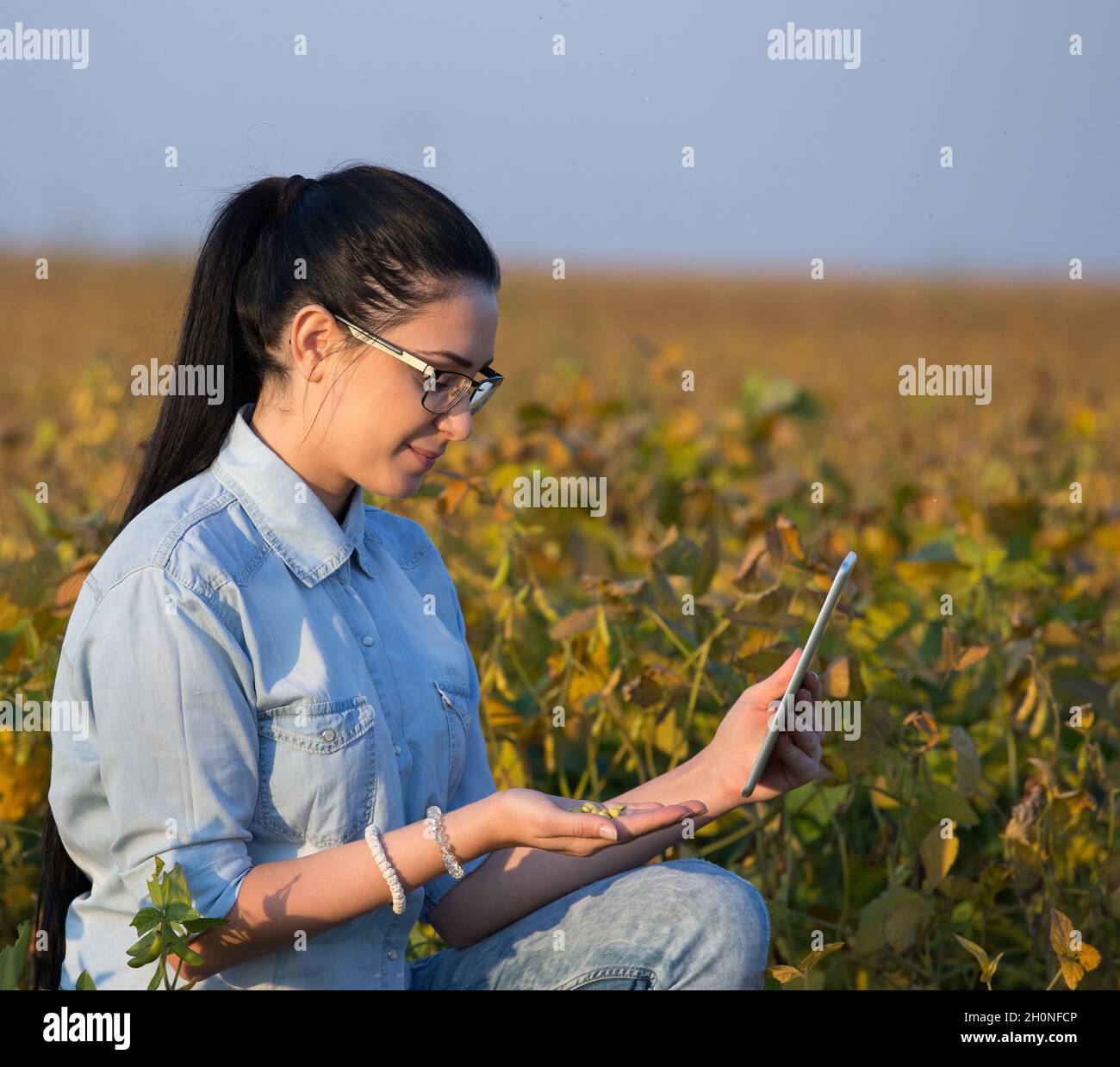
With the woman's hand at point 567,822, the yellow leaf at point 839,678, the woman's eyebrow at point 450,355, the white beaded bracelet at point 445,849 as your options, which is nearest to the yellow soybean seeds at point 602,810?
the woman's hand at point 567,822

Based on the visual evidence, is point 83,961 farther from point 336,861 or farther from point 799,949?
point 799,949

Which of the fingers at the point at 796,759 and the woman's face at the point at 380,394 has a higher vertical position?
the woman's face at the point at 380,394

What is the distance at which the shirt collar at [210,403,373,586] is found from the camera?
4.72 feet

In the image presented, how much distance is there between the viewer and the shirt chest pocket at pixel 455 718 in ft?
5.06

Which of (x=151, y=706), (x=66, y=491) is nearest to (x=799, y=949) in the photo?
(x=151, y=706)

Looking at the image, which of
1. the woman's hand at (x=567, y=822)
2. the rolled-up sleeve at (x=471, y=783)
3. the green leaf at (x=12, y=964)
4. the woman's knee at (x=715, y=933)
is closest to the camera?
the woman's hand at (x=567, y=822)

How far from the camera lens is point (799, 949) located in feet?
6.91

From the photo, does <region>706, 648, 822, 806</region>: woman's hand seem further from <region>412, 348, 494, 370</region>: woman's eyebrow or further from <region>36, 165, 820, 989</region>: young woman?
<region>412, 348, 494, 370</region>: woman's eyebrow

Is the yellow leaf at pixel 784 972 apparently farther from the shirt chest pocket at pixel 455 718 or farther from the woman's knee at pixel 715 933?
the shirt chest pocket at pixel 455 718

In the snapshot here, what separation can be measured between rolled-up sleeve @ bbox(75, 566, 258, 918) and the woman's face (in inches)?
9.1

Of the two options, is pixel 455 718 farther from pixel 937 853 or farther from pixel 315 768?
pixel 937 853

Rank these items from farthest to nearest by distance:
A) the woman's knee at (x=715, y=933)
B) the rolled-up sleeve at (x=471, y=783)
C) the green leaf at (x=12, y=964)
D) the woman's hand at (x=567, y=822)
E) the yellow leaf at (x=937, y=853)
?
the yellow leaf at (x=937, y=853) → the rolled-up sleeve at (x=471, y=783) → the woman's knee at (x=715, y=933) → the green leaf at (x=12, y=964) → the woman's hand at (x=567, y=822)

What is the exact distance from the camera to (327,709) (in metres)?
1.38

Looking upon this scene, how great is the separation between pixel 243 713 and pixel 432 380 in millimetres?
368
